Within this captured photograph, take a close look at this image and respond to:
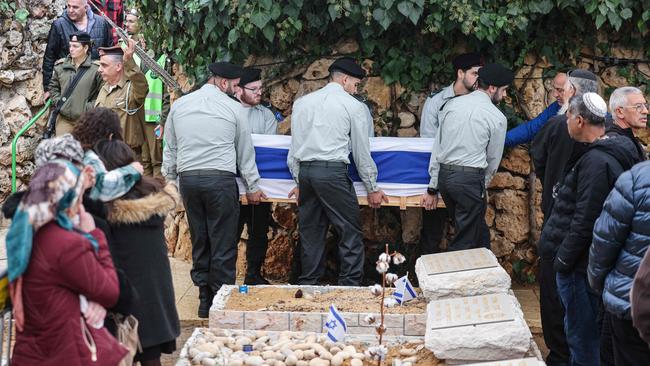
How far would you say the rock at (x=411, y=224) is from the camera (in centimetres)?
909

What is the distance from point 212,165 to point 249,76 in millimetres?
980

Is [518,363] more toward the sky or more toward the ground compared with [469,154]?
more toward the ground

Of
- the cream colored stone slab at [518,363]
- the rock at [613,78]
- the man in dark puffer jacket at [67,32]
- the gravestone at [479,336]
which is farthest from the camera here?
the man in dark puffer jacket at [67,32]

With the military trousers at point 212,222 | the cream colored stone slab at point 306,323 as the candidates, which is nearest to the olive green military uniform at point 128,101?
the military trousers at point 212,222

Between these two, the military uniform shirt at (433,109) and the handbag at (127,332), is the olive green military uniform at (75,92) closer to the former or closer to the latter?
the military uniform shirt at (433,109)

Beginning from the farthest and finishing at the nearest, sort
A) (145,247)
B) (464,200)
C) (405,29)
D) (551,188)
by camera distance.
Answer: (405,29), (464,200), (551,188), (145,247)

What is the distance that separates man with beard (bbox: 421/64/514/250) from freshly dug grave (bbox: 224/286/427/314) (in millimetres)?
815

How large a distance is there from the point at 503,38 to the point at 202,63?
9.00 ft

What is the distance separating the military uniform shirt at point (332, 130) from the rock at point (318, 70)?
34.3 inches

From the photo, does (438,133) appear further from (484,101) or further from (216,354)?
(216,354)

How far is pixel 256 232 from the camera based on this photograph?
28.5ft

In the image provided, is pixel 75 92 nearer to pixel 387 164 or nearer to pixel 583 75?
pixel 387 164

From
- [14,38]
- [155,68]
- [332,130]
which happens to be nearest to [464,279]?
[332,130]

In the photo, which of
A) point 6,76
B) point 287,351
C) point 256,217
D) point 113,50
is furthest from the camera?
point 6,76
